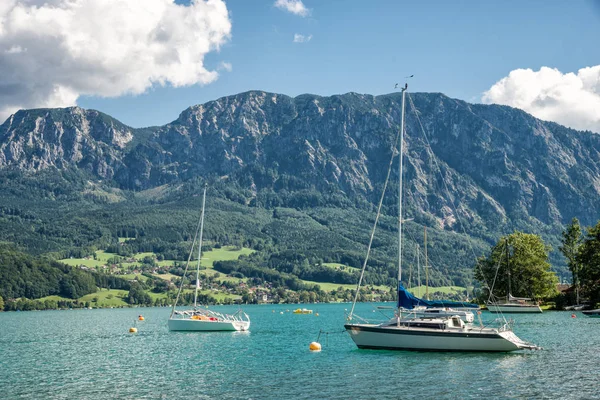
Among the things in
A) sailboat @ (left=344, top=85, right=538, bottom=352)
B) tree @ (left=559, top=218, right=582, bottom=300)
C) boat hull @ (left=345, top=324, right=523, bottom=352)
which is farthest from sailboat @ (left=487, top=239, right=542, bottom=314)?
boat hull @ (left=345, top=324, right=523, bottom=352)

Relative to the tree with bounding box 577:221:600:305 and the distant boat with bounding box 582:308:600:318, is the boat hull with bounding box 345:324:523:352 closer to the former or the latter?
the distant boat with bounding box 582:308:600:318

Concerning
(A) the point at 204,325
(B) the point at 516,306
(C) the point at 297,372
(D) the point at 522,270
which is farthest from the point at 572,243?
(C) the point at 297,372

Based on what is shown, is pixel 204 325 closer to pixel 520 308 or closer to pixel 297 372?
pixel 297 372

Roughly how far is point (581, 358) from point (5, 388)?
44.8m

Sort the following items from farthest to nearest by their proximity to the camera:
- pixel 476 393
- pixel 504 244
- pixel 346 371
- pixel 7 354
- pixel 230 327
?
1. pixel 504 244
2. pixel 230 327
3. pixel 7 354
4. pixel 346 371
5. pixel 476 393

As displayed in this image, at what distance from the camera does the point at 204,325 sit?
95.3m

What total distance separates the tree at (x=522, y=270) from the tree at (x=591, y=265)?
37.5ft

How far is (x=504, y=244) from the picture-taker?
136 metres

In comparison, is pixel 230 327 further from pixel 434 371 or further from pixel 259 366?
pixel 434 371

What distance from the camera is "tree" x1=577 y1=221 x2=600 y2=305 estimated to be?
11269 centimetres

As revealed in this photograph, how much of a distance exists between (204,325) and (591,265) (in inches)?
2818

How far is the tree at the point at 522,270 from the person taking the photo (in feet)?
430

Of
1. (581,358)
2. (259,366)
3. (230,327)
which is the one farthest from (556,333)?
(230,327)

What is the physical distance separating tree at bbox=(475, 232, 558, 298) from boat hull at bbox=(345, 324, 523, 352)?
76847 millimetres
